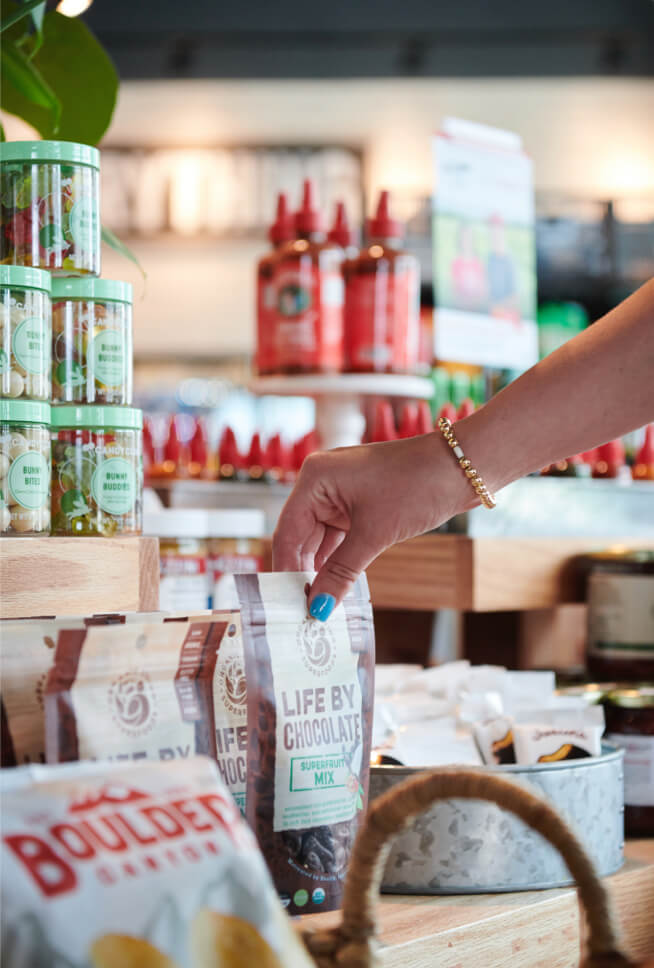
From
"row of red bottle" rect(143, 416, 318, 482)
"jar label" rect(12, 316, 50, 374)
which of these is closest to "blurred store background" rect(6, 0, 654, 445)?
"row of red bottle" rect(143, 416, 318, 482)

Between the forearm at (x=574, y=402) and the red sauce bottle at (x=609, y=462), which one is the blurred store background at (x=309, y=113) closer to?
the red sauce bottle at (x=609, y=462)

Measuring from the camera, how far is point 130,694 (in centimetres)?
69

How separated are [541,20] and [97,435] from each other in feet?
14.4

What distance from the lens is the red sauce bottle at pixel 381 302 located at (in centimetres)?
188

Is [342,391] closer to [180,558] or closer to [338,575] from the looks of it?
[180,558]

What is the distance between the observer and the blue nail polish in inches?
32.2

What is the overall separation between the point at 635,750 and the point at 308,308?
92 centimetres

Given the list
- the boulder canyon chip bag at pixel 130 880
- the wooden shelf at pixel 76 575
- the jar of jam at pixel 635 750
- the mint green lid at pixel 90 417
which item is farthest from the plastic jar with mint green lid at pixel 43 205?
the jar of jam at pixel 635 750

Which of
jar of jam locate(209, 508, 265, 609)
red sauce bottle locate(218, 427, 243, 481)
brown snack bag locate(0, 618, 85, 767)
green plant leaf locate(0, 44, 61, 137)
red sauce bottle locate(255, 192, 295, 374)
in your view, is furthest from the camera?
red sauce bottle locate(218, 427, 243, 481)

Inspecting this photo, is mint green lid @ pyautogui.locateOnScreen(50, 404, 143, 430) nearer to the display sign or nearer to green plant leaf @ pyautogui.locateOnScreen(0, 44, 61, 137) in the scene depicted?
green plant leaf @ pyautogui.locateOnScreen(0, 44, 61, 137)

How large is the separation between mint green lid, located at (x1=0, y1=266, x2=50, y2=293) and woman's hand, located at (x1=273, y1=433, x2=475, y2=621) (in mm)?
255

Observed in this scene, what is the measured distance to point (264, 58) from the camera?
15.6ft

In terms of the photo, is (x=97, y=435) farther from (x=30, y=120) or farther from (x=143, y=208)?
Answer: (x=143, y=208)

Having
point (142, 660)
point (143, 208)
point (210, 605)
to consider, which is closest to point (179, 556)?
point (210, 605)
